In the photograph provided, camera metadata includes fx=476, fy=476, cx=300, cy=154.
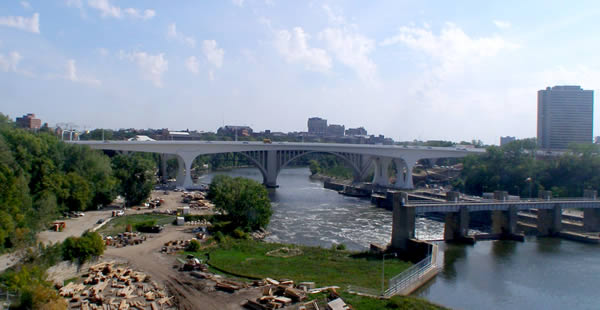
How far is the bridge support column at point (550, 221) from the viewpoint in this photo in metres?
29.5

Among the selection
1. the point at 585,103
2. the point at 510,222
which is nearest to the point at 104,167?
the point at 510,222

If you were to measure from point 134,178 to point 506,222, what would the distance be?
24.5 m

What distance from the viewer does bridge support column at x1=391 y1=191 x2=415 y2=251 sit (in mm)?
22719

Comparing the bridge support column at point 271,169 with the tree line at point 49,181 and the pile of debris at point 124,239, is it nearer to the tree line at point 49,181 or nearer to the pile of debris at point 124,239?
the tree line at point 49,181

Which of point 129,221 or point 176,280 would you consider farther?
point 129,221

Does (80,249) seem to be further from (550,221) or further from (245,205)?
(550,221)

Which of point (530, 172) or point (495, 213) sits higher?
point (530, 172)

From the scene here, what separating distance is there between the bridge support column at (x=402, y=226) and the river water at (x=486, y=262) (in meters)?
2.05

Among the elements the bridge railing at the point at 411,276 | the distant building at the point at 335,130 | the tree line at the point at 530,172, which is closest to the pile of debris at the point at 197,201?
the bridge railing at the point at 411,276

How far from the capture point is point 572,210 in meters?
36.5

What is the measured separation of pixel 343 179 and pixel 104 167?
4053 centimetres

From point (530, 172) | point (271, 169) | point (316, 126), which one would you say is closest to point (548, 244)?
point (530, 172)

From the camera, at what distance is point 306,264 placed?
1869 cm

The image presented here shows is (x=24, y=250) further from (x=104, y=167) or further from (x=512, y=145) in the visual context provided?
(x=512, y=145)
